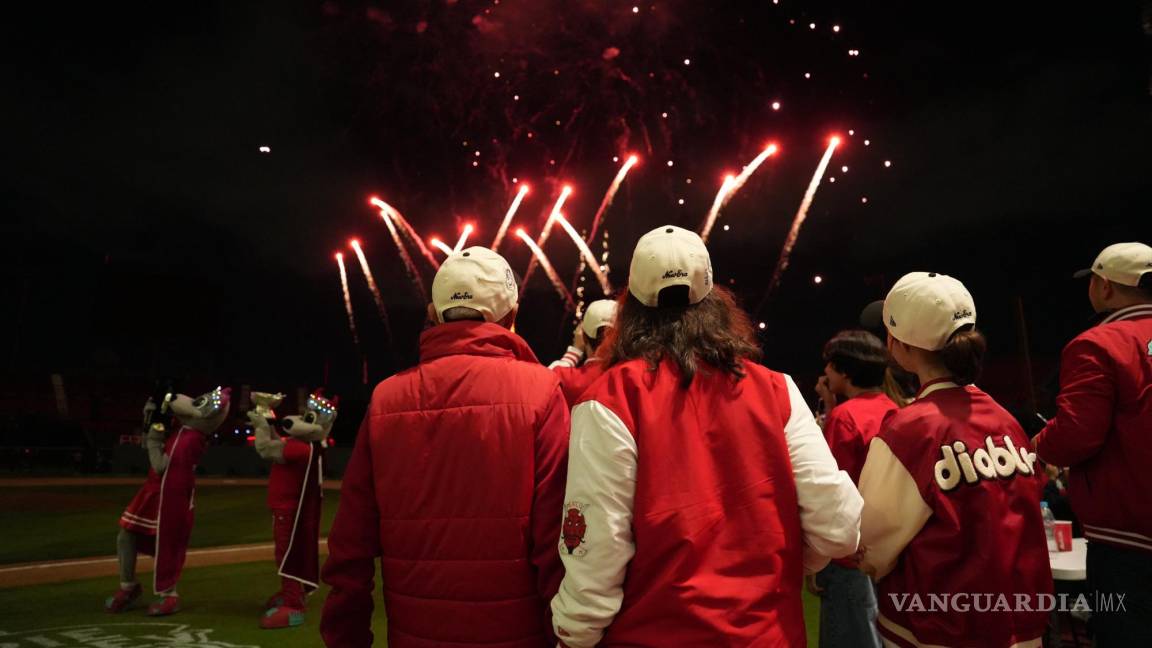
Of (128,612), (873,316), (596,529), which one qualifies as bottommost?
(128,612)

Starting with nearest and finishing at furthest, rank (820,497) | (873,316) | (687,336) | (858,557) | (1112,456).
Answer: (820,497), (687,336), (858,557), (1112,456), (873,316)

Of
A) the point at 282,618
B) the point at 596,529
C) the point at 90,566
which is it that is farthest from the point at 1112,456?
the point at 90,566

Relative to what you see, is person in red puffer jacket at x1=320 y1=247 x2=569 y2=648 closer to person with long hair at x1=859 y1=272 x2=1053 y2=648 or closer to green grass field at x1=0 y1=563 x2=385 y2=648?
person with long hair at x1=859 y1=272 x2=1053 y2=648

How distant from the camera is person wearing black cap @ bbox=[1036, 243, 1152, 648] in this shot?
2.92 meters

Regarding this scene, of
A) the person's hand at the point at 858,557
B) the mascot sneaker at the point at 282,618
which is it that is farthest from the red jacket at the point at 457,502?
the mascot sneaker at the point at 282,618

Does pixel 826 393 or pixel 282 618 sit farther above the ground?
pixel 826 393

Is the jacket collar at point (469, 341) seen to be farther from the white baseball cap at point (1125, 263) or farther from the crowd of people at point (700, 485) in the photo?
the white baseball cap at point (1125, 263)

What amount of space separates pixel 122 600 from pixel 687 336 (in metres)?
7.56

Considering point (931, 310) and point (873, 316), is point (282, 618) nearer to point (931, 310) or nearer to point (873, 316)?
point (873, 316)

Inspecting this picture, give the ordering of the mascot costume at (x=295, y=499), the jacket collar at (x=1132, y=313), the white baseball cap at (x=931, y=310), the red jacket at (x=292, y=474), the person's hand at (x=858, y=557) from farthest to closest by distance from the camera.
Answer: the red jacket at (x=292, y=474)
the mascot costume at (x=295, y=499)
the jacket collar at (x=1132, y=313)
the white baseball cap at (x=931, y=310)
the person's hand at (x=858, y=557)

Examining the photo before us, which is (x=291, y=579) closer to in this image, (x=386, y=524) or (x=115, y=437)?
(x=386, y=524)

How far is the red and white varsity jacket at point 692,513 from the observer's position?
184 cm

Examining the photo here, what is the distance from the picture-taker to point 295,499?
714cm

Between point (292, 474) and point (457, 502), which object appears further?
point (292, 474)
